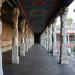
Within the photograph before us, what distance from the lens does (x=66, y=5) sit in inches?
731

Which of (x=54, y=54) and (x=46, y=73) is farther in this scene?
(x=54, y=54)

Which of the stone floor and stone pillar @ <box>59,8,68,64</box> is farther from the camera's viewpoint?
stone pillar @ <box>59,8,68,64</box>

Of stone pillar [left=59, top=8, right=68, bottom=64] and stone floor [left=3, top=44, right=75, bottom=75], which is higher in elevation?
stone pillar [left=59, top=8, right=68, bottom=64]

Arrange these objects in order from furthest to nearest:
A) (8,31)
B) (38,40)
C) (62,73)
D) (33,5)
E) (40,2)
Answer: (38,40) < (8,31) < (33,5) < (40,2) < (62,73)

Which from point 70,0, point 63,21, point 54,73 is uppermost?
point 70,0

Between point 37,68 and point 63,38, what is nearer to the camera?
point 37,68

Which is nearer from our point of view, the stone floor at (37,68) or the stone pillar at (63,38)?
the stone floor at (37,68)

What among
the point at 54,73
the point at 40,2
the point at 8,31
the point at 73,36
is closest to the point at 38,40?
the point at 73,36

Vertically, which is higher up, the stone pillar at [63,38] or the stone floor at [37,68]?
the stone pillar at [63,38]

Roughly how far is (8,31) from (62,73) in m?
27.4

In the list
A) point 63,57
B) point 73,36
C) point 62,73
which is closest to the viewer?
point 62,73

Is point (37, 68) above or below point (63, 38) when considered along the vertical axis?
below

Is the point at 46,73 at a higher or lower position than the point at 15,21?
lower

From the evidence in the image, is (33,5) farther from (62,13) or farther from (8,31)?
(8,31)
